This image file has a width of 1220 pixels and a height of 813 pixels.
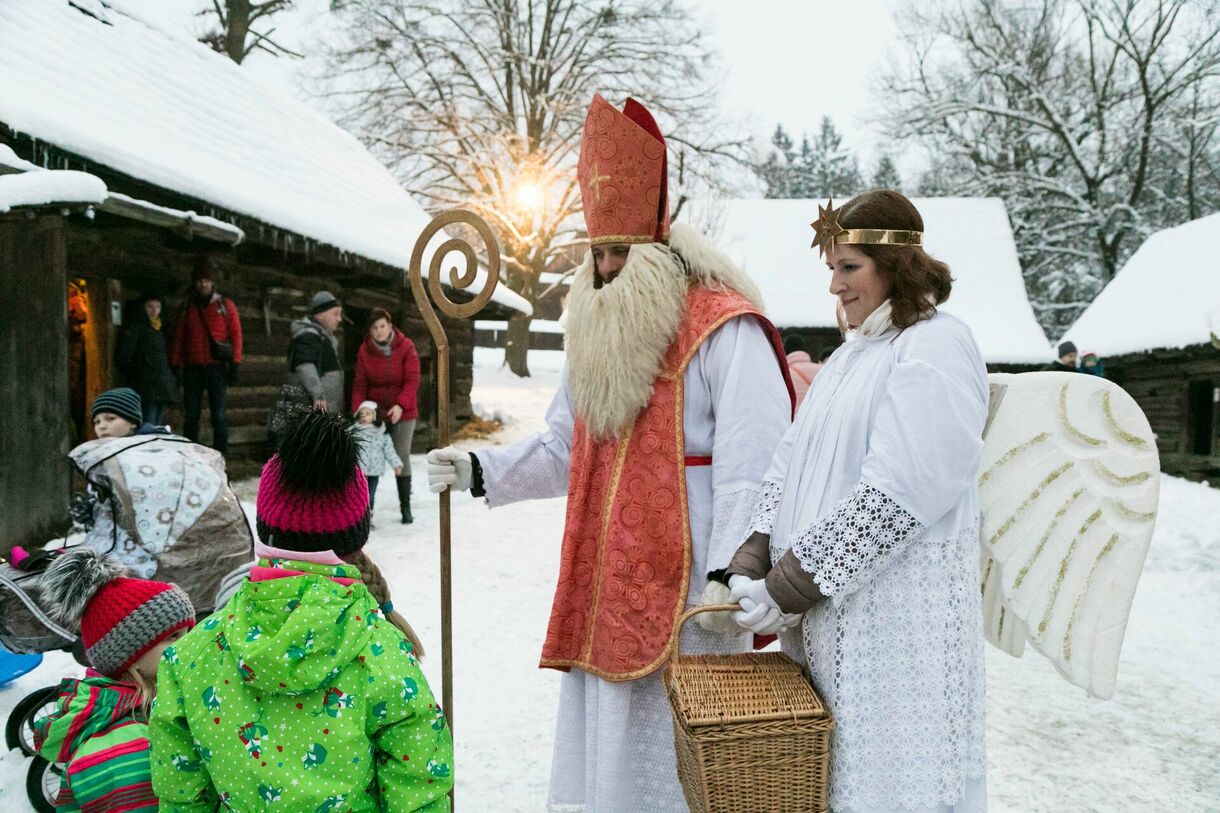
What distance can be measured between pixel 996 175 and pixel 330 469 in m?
24.9

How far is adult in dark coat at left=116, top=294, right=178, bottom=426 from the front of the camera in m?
6.88

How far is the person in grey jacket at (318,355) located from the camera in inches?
263

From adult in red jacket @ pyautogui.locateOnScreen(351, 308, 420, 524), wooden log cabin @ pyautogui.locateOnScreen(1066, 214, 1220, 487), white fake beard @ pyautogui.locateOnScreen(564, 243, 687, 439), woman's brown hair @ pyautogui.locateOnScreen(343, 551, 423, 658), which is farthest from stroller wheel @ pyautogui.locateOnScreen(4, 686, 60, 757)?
wooden log cabin @ pyautogui.locateOnScreen(1066, 214, 1220, 487)

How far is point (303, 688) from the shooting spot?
1.67m

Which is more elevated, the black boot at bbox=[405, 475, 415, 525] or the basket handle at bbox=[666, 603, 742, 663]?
the basket handle at bbox=[666, 603, 742, 663]

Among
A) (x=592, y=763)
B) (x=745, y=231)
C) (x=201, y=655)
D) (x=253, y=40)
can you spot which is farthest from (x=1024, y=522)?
(x=253, y=40)

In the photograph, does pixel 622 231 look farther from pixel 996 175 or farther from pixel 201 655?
pixel 996 175

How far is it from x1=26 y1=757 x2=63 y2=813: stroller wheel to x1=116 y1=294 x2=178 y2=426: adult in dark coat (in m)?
4.64

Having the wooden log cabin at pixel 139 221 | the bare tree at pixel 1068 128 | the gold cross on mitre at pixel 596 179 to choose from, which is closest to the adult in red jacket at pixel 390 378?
the wooden log cabin at pixel 139 221

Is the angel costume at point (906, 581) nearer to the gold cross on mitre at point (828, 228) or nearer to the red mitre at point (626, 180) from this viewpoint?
the gold cross on mitre at point (828, 228)

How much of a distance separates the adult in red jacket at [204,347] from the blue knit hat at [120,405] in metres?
3.86

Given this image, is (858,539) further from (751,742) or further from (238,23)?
(238,23)

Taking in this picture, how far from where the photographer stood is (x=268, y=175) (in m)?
9.52

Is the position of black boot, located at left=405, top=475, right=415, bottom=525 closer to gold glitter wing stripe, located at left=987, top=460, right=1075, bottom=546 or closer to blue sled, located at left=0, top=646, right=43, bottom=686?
blue sled, located at left=0, top=646, right=43, bottom=686
